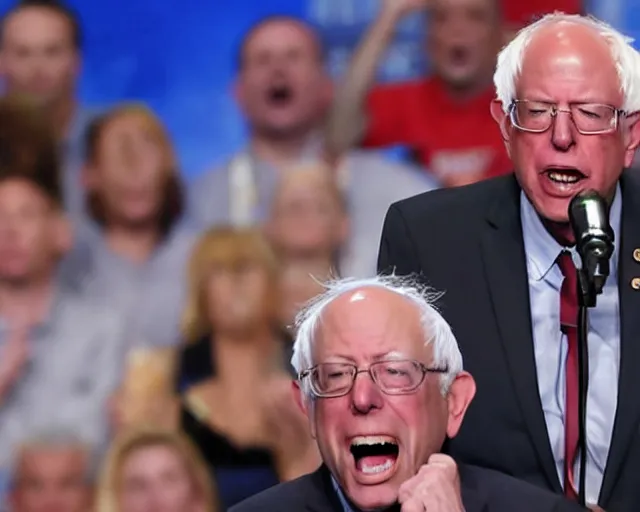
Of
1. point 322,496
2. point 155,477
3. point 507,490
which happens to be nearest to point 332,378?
point 322,496

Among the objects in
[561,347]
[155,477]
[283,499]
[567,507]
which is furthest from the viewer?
[155,477]

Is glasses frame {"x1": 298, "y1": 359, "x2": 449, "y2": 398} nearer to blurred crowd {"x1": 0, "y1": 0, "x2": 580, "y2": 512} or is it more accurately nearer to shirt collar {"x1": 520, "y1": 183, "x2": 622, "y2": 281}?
shirt collar {"x1": 520, "y1": 183, "x2": 622, "y2": 281}

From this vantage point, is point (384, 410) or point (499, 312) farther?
point (499, 312)

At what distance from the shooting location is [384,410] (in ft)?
7.07

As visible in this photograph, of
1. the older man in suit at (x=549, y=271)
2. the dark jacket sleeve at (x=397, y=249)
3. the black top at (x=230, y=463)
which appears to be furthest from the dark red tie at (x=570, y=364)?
the black top at (x=230, y=463)

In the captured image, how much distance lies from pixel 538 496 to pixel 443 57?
7.88ft

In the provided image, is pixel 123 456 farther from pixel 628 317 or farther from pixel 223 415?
pixel 628 317

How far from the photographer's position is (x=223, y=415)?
4.44 meters

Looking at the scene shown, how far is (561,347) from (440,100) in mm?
2120

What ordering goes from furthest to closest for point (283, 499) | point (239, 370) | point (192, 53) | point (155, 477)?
point (192, 53) < point (239, 370) < point (155, 477) < point (283, 499)

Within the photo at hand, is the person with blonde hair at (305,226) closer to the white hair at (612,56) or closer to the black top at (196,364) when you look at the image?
the black top at (196,364)

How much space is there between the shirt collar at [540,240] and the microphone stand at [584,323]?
0.79 feet

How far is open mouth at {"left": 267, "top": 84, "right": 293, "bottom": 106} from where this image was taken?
452cm

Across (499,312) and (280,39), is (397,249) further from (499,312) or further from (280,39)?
(280,39)
